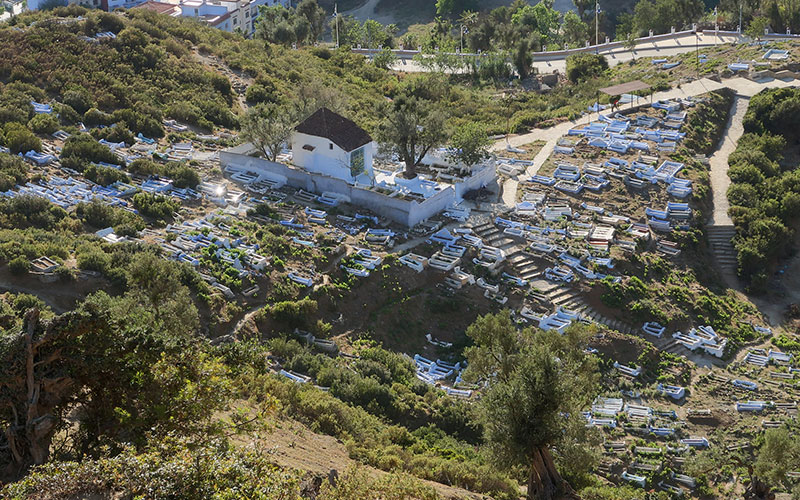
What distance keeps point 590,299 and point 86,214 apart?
2035cm

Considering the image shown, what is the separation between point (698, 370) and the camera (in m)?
32.3

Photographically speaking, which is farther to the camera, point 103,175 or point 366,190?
point 366,190

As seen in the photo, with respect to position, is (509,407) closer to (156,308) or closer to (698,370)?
(156,308)

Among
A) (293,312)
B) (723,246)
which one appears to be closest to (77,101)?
(293,312)

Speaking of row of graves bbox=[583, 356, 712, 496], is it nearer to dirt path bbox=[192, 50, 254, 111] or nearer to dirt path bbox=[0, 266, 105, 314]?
dirt path bbox=[0, 266, 105, 314]

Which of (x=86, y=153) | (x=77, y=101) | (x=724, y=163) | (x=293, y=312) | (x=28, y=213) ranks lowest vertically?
(x=293, y=312)

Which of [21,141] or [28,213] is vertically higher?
[21,141]

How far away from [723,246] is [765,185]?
5.21 metres

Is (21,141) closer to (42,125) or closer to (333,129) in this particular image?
(42,125)

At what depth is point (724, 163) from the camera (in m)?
45.2

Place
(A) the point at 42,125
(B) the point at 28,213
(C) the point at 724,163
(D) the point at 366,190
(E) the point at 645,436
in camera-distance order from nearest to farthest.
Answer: (E) the point at 645,436
(B) the point at 28,213
(D) the point at 366,190
(A) the point at 42,125
(C) the point at 724,163

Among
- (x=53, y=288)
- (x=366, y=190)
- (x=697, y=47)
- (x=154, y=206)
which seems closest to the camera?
(x=53, y=288)

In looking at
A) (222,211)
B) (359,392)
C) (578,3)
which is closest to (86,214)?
(222,211)

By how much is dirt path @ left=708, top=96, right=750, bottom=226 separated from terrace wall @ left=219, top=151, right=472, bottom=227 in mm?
11759
